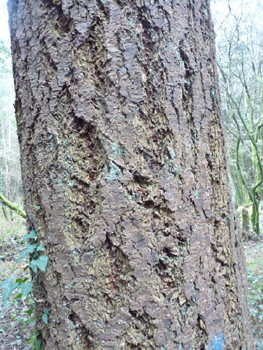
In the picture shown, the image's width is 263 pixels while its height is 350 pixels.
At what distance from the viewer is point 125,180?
2.56 feet

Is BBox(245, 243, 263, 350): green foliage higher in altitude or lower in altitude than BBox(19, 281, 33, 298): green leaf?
lower

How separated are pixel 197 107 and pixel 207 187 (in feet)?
0.90

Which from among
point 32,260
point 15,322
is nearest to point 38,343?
point 32,260

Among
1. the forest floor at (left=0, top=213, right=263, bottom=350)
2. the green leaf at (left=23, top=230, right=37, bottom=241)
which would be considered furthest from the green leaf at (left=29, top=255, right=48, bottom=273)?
the forest floor at (left=0, top=213, right=263, bottom=350)

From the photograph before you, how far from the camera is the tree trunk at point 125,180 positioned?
0.77 meters

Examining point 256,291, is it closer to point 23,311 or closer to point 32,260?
point 23,311

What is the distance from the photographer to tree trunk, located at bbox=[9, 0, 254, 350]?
771 millimetres

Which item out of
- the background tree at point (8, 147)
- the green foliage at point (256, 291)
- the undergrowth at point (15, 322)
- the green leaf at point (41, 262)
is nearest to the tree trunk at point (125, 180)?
the green leaf at point (41, 262)

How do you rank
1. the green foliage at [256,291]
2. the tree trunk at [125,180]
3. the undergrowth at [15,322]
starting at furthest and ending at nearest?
the green foliage at [256,291]
the undergrowth at [15,322]
the tree trunk at [125,180]

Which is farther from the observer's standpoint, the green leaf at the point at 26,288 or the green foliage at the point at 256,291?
the green foliage at the point at 256,291

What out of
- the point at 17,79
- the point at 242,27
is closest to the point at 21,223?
the point at 17,79

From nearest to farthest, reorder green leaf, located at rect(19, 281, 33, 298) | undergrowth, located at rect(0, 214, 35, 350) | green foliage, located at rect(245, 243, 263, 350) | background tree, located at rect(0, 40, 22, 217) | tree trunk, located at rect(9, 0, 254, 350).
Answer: tree trunk, located at rect(9, 0, 254, 350)
green leaf, located at rect(19, 281, 33, 298)
undergrowth, located at rect(0, 214, 35, 350)
green foliage, located at rect(245, 243, 263, 350)
background tree, located at rect(0, 40, 22, 217)

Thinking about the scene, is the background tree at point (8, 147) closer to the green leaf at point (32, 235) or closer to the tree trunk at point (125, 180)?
the green leaf at point (32, 235)

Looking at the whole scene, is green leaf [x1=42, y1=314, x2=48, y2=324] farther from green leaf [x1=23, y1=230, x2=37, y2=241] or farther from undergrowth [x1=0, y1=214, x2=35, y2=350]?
undergrowth [x1=0, y1=214, x2=35, y2=350]
